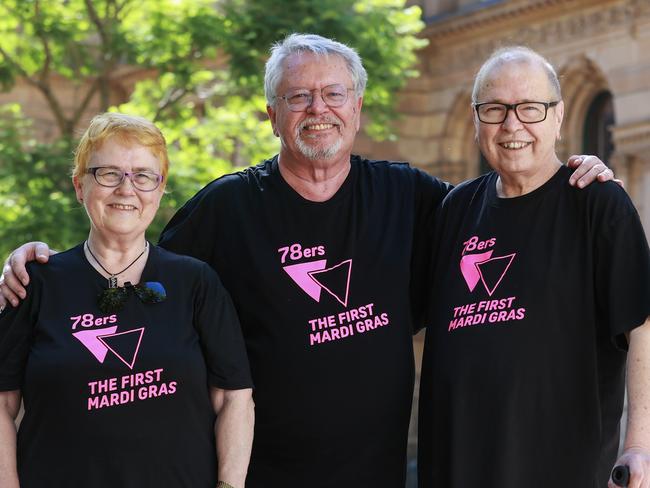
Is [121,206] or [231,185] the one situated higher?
[231,185]

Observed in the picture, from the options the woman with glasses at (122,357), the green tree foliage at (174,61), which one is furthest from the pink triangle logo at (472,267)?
the green tree foliage at (174,61)

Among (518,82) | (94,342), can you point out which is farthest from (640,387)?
(94,342)

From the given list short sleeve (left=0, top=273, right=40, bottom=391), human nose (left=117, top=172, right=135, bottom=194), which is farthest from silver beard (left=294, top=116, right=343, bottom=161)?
short sleeve (left=0, top=273, right=40, bottom=391)

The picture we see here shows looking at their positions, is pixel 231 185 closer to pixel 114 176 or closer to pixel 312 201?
pixel 312 201

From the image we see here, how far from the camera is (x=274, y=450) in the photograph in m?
5.35

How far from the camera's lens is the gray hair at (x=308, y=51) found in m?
5.50

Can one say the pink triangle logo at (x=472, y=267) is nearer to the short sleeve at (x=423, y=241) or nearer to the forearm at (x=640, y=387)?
the short sleeve at (x=423, y=241)

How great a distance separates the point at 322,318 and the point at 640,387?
1.38m

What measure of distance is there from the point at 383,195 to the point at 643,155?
12.7m

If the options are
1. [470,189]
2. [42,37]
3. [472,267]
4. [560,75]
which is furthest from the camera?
[42,37]

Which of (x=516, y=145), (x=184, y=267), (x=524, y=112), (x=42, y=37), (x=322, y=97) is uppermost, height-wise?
(x=42, y=37)

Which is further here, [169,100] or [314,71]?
[169,100]

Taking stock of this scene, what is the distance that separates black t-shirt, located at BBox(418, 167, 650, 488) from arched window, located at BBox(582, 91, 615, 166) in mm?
14559

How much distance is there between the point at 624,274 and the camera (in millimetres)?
4648
